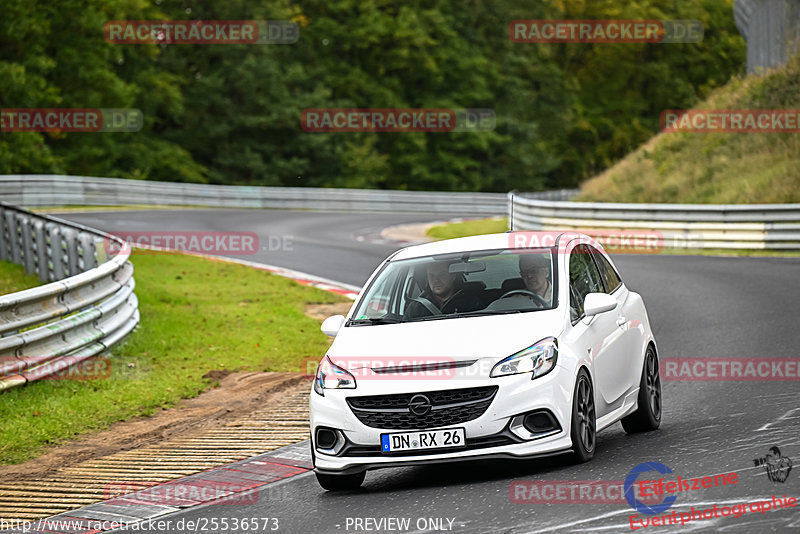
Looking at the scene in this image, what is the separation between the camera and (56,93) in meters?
52.8

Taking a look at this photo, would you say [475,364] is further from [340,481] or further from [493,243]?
[493,243]

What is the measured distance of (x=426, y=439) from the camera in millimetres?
7691

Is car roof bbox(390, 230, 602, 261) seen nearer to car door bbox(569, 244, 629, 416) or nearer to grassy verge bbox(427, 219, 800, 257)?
car door bbox(569, 244, 629, 416)

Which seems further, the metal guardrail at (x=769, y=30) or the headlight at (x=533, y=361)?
the metal guardrail at (x=769, y=30)

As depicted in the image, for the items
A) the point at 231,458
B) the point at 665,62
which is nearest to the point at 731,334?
the point at 231,458

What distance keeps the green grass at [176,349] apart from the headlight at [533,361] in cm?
436

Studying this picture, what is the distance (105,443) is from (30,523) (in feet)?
7.77

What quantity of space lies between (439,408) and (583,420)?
3.39 feet

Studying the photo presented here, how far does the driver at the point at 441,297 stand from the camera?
28.9ft

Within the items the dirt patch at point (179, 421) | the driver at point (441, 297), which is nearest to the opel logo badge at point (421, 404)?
the driver at point (441, 297)

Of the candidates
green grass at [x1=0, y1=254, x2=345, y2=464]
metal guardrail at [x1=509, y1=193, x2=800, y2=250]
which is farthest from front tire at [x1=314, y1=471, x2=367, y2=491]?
metal guardrail at [x1=509, y1=193, x2=800, y2=250]

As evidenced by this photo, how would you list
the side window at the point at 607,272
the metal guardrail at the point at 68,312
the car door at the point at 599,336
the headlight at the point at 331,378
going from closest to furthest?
the headlight at the point at 331,378 < the car door at the point at 599,336 < the side window at the point at 607,272 < the metal guardrail at the point at 68,312

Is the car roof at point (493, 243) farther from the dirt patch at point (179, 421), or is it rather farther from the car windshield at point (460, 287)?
the dirt patch at point (179, 421)

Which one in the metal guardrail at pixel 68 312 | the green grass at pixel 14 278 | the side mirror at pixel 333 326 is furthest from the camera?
the green grass at pixel 14 278
